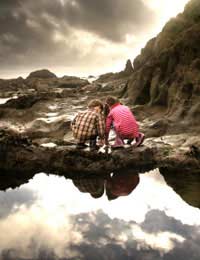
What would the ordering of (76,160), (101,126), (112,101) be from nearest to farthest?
(76,160), (101,126), (112,101)

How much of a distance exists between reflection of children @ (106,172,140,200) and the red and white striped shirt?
151 centimetres

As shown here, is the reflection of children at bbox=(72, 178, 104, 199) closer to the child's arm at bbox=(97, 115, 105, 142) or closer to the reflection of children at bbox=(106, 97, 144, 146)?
the child's arm at bbox=(97, 115, 105, 142)

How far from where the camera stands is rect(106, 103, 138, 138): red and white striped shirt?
9.51 meters

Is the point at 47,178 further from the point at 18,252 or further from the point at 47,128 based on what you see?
the point at 47,128

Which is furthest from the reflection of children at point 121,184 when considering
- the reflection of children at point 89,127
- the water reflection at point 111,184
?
the reflection of children at point 89,127

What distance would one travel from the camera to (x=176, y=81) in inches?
744

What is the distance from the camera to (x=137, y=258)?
14.5 ft

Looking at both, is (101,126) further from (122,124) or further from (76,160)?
(76,160)

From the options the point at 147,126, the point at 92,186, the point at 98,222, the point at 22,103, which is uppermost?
the point at 98,222

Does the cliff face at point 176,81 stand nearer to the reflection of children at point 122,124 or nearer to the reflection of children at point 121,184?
the reflection of children at point 122,124

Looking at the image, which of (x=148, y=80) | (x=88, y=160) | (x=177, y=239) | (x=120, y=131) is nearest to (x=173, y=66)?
(x=148, y=80)

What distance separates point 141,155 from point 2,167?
340 centimetres

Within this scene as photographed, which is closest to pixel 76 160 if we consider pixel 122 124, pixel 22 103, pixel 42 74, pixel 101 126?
pixel 101 126

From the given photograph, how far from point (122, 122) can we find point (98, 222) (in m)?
4.25
